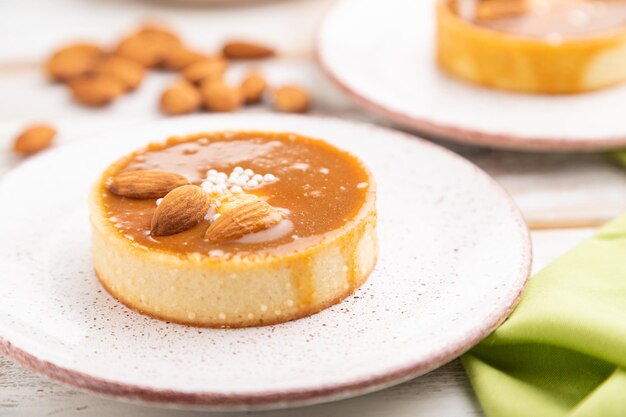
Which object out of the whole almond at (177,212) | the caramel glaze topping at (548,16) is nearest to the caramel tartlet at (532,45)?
the caramel glaze topping at (548,16)

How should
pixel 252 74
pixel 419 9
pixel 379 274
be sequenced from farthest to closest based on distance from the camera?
pixel 419 9 → pixel 252 74 → pixel 379 274

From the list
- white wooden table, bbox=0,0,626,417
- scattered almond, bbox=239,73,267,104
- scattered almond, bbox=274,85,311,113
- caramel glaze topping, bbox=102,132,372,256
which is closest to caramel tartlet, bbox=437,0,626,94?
white wooden table, bbox=0,0,626,417

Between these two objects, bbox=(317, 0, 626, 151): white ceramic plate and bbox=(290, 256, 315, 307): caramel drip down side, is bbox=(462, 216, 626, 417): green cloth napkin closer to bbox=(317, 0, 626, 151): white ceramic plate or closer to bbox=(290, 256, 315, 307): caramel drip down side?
bbox=(290, 256, 315, 307): caramel drip down side

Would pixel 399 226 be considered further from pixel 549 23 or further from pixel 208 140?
pixel 549 23

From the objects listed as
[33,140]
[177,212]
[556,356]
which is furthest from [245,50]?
[556,356]

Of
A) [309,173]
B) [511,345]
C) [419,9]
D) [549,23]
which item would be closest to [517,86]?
[549,23]

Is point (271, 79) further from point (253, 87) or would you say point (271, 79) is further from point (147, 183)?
point (147, 183)
